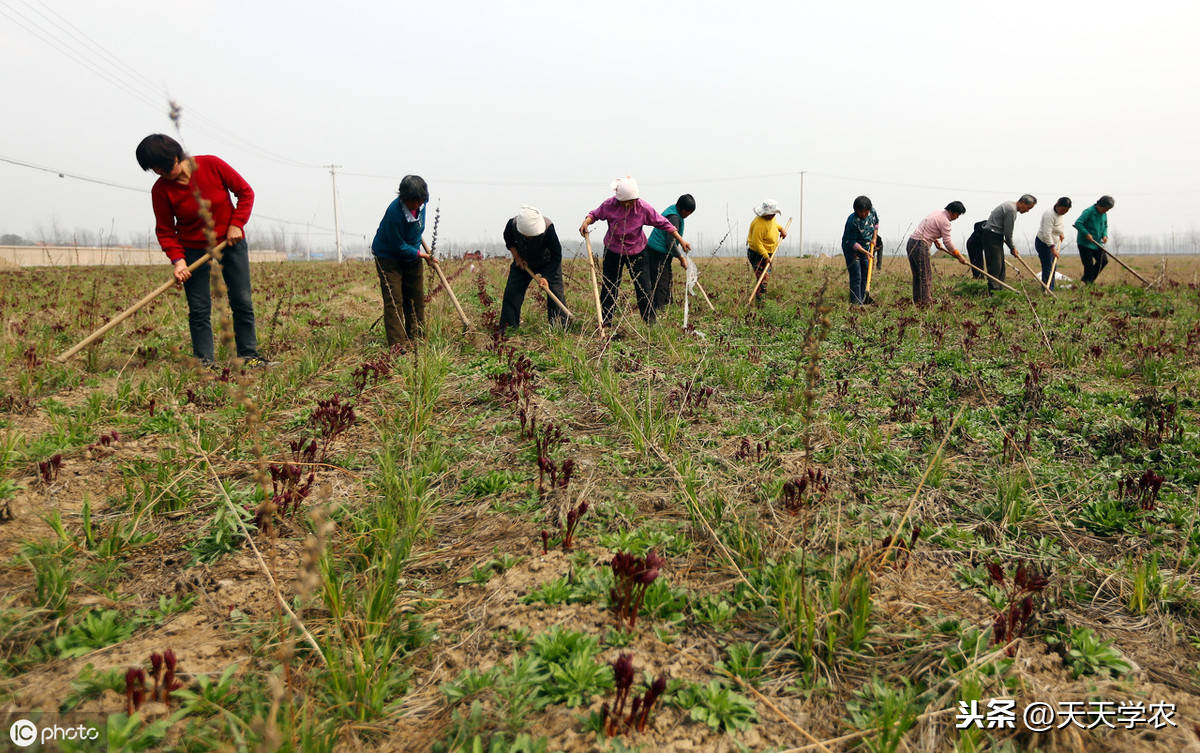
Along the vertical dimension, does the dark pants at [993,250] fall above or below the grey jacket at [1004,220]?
below

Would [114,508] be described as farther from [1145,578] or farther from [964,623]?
[1145,578]

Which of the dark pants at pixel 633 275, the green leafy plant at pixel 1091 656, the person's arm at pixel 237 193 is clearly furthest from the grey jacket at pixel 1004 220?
the person's arm at pixel 237 193

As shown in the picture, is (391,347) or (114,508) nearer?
(114,508)

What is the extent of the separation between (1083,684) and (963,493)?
1.42 meters

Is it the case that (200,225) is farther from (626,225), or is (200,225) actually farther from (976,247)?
(976,247)

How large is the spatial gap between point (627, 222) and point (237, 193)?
4253mm

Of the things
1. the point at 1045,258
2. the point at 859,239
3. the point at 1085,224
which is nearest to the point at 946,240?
the point at 859,239

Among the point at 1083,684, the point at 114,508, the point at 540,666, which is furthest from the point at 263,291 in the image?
the point at 1083,684

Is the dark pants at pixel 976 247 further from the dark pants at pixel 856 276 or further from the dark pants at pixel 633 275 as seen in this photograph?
the dark pants at pixel 633 275

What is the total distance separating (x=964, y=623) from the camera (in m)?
2.09

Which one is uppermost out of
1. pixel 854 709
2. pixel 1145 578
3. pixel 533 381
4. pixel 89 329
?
pixel 89 329

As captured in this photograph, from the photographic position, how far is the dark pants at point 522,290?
24.2 feet

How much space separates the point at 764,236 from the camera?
10422 millimetres

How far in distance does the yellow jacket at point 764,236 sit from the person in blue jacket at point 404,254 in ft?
20.7
